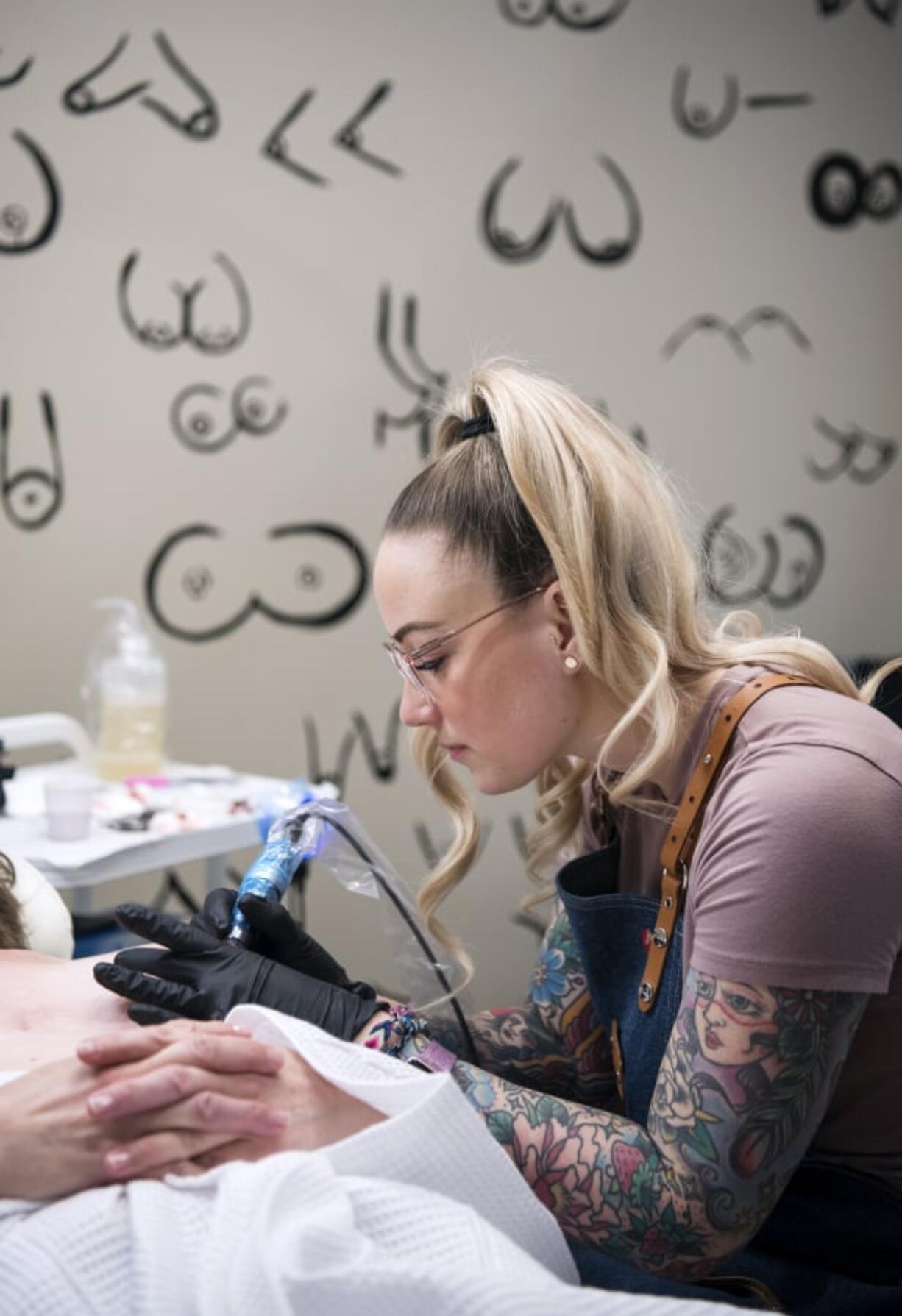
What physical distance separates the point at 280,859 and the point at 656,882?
0.39 metres

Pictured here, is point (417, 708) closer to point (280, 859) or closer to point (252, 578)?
point (280, 859)

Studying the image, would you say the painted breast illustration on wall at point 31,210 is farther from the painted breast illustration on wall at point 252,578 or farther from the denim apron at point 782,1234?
the denim apron at point 782,1234

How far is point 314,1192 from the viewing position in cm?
81

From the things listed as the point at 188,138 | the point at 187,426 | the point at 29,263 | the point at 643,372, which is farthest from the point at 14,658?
the point at 643,372

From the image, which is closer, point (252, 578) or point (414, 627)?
point (414, 627)

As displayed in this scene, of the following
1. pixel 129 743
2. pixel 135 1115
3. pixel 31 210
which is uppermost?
pixel 31 210

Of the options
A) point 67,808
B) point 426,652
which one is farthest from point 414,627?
point 67,808

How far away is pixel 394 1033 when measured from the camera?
1111 mm

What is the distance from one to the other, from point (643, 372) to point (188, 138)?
127 cm

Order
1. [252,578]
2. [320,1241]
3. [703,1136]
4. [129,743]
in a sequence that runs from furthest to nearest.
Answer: [252,578] < [129,743] < [703,1136] < [320,1241]

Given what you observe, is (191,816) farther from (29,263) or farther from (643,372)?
(643,372)

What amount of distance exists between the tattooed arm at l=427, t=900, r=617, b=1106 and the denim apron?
4.4 inches

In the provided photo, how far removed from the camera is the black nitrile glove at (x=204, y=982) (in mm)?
1063

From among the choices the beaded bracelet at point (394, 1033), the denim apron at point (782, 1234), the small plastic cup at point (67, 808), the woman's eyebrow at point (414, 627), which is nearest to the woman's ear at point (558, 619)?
the woman's eyebrow at point (414, 627)
